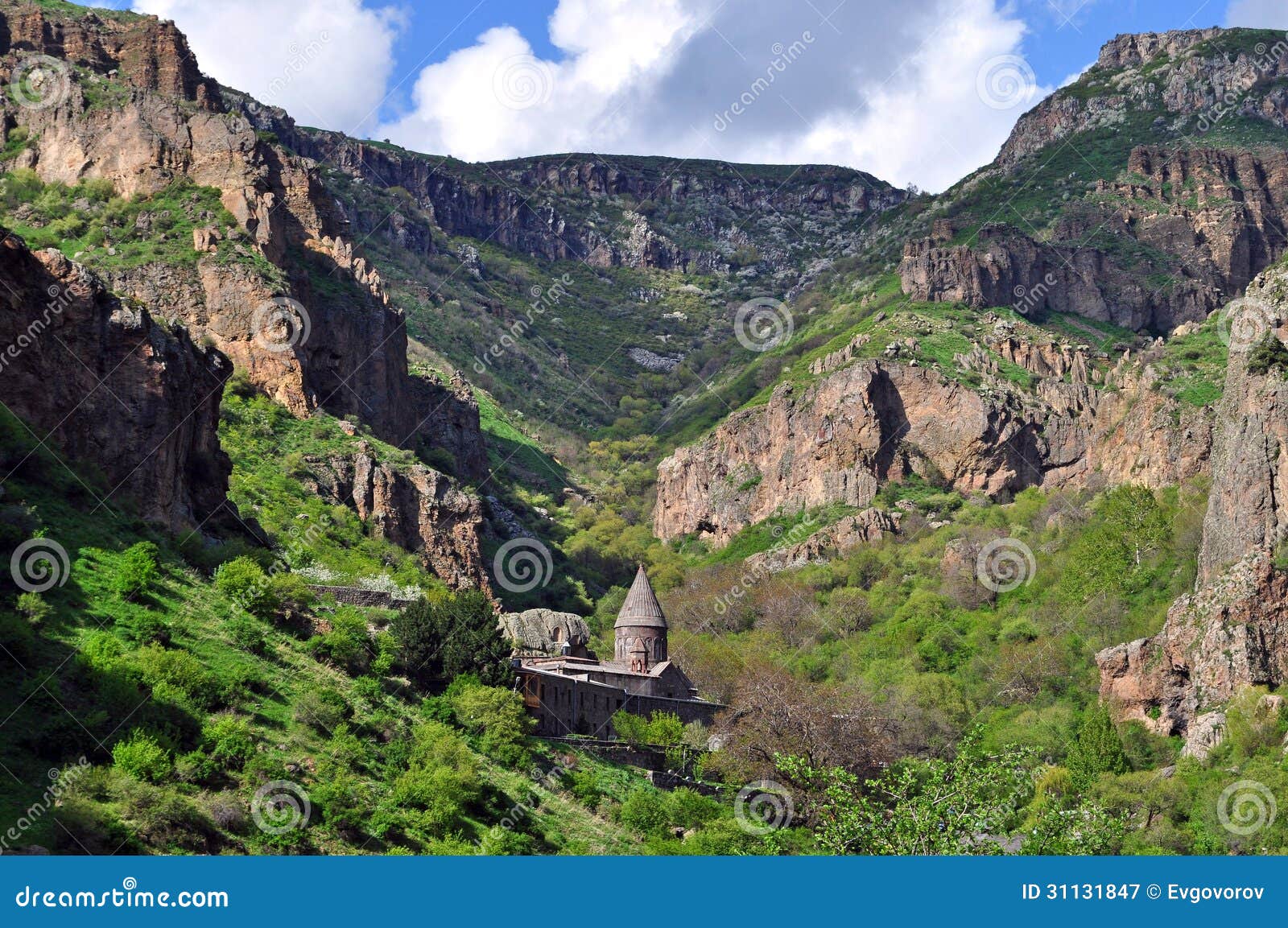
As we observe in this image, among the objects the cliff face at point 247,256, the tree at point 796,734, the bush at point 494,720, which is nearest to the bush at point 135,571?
the bush at point 494,720

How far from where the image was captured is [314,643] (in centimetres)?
5678

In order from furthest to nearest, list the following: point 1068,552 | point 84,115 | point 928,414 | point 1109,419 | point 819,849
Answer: point 928,414, point 1109,419, point 1068,552, point 84,115, point 819,849

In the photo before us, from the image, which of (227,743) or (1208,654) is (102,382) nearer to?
(227,743)

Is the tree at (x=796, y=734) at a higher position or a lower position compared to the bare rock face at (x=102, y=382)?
lower

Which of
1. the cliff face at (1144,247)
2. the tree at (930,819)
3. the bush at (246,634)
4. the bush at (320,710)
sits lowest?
the tree at (930,819)

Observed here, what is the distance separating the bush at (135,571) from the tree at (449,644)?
12.2 meters

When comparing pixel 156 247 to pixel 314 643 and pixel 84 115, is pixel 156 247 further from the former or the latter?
pixel 314 643

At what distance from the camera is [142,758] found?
41125 mm

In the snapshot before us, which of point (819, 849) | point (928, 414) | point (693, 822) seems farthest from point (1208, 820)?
point (928, 414)

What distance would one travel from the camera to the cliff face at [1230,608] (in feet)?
254

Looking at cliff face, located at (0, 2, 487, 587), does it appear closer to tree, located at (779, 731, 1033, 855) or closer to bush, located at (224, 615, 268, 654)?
bush, located at (224, 615, 268, 654)

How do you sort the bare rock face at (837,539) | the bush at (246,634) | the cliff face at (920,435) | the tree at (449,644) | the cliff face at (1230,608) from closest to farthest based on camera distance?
the bush at (246,634) → the tree at (449,644) → the cliff face at (1230,608) → the bare rock face at (837,539) → the cliff face at (920,435)

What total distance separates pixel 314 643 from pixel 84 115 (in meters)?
58.0

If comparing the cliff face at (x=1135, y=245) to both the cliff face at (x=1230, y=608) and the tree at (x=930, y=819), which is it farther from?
the tree at (x=930, y=819)
